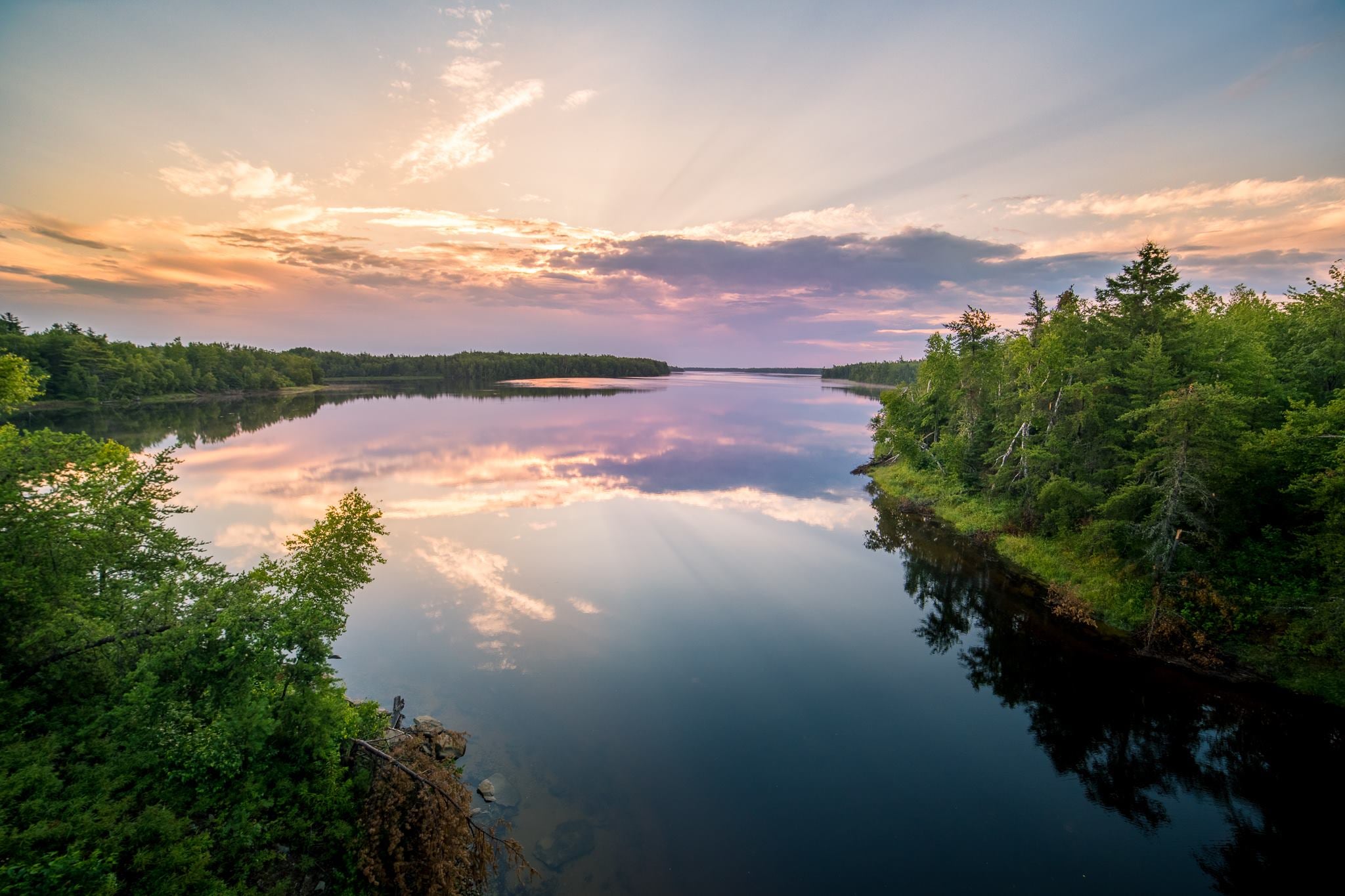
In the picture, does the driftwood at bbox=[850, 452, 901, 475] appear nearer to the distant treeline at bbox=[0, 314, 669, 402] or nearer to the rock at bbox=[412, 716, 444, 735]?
the rock at bbox=[412, 716, 444, 735]

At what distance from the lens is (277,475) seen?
2028 inches

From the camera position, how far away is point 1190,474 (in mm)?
22062

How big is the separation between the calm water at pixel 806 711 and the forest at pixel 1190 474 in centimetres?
307

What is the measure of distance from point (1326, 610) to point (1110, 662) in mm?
6835

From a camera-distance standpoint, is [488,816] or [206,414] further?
[206,414]

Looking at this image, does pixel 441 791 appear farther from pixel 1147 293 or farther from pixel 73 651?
pixel 1147 293

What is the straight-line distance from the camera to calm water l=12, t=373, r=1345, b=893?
1381 centimetres

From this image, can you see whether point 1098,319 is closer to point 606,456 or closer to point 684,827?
point 684,827

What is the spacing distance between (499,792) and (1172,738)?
73.5 feet

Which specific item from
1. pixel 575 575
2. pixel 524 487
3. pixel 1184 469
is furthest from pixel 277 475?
pixel 1184 469

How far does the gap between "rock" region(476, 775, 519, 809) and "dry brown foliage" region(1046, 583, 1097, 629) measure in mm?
26455

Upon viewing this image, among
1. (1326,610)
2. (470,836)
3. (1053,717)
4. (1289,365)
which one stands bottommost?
(1053,717)

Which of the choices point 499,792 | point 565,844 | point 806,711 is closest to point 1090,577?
point 806,711

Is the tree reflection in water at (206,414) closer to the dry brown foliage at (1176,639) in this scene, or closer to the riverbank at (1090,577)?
the riverbank at (1090,577)
